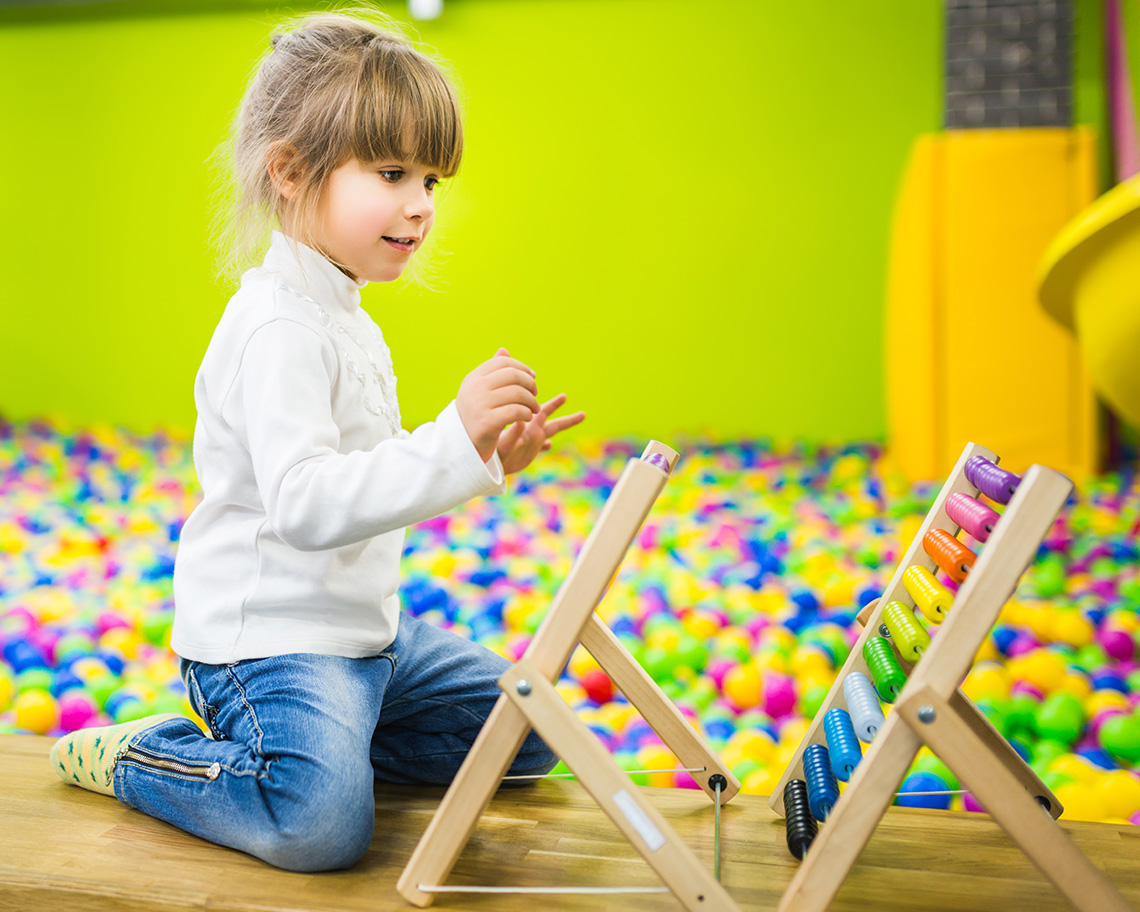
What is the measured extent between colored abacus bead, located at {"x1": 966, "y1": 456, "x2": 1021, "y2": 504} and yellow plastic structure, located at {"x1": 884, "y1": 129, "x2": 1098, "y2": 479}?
2.26m

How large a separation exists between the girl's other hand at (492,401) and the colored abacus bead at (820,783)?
1.40 feet

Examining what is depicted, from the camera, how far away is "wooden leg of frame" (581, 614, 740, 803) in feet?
3.55

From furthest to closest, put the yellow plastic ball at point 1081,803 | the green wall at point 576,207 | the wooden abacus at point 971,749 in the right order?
1. the green wall at point 576,207
2. the yellow plastic ball at point 1081,803
3. the wooden abacus at point 971,749

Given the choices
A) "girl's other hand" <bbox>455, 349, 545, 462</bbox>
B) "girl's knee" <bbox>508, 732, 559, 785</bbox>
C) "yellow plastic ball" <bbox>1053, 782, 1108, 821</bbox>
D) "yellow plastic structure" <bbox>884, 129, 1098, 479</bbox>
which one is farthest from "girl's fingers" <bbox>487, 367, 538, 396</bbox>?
"yellow plastic structure" <bbox>884, 129, 1098, 479</bbox>

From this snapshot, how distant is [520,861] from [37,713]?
91 centimetres

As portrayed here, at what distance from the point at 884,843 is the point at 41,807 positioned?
2.81 ft

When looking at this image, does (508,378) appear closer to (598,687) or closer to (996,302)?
(598,687)

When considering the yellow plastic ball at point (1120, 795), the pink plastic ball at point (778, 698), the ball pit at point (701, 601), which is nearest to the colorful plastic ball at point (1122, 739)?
the ball pit at point (701, 601)

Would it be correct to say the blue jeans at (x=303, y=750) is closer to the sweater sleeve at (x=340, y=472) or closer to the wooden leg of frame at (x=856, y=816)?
the sweater sleeve at (x=340, y=472)

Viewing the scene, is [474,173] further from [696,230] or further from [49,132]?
[49,132]

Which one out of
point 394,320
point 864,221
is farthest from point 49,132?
point 864,221

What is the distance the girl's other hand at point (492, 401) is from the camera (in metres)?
0.91

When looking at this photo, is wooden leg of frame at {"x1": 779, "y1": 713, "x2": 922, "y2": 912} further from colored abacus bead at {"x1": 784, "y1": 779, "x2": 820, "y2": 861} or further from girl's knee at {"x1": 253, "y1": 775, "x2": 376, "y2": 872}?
girl's knee at {"x1": 253, "y1": 775, "x2": 376, "y2": 872}

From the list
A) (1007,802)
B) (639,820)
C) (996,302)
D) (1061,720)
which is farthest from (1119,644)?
(996,302)
